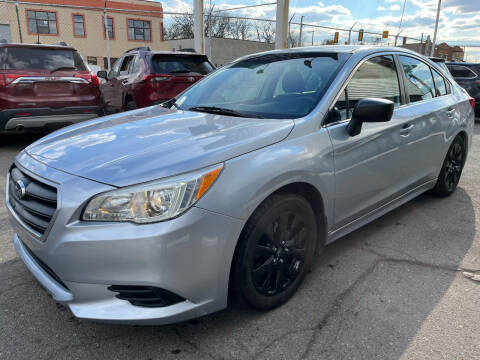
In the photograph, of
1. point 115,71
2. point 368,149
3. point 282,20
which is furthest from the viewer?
point 282,20

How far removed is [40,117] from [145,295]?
209 inches

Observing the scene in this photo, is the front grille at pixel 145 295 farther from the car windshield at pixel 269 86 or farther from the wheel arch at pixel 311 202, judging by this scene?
the car windshield at pixel 269 86

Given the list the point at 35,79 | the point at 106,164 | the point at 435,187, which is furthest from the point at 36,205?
the point at 35,79

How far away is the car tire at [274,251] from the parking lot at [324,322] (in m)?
0.15

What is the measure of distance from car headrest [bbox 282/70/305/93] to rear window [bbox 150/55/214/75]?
14.1 ft

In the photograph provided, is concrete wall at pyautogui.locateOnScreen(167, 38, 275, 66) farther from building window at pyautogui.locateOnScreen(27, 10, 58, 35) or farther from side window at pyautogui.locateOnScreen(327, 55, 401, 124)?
side window at pyautogui.locateOnScreen(327, 55, 401, 124)

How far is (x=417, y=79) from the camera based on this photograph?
3.74m

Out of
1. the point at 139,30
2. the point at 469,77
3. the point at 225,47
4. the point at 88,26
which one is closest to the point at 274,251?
the point at 469,77

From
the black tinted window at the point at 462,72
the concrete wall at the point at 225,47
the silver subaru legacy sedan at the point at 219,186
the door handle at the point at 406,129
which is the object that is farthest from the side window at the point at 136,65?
the concrete wall at the point at 225,47

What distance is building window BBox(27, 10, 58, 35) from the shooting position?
3212 cm

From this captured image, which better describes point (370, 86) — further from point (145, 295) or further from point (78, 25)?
point (78, 25)

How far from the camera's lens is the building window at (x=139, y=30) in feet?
116

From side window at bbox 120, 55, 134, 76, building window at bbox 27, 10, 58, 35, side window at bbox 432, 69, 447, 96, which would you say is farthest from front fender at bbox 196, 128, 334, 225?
building window at bbox 27, 10, 58, 35

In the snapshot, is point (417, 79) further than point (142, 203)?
Yes
